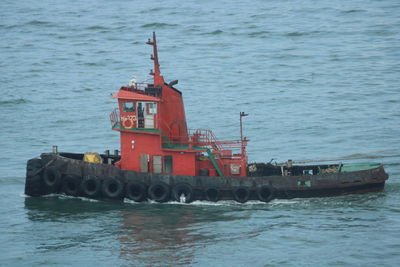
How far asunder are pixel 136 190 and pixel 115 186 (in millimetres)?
857

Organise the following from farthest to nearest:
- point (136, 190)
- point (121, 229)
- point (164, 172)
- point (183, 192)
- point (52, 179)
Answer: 1. point (52, 179)
2. point (164, 172)
3. point (136, 190)
4. point (183, 192)
5. point (121, 229)

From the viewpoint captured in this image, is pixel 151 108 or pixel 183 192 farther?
pixel 151 108

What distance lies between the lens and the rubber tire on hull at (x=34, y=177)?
34.7 meters

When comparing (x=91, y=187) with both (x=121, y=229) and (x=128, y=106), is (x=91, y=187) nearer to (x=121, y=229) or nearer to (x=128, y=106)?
(x=128, y=106)

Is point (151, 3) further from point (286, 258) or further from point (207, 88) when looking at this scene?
point (286, 258)

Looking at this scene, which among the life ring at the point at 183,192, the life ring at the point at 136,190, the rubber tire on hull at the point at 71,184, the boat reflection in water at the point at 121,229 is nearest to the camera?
the boat reflection in water at the point at 121,229

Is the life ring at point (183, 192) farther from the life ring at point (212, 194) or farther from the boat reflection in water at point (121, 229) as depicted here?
the life ring at point (212, 194)

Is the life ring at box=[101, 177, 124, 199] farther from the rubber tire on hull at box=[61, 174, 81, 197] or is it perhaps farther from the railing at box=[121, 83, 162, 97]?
the railing at box=[121, 83, 162, 97]

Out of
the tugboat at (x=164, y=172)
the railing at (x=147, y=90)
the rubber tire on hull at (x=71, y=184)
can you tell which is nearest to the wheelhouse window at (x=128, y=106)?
the tugboat at (x=164, y=172)

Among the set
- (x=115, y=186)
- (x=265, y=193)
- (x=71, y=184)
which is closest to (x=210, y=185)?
(x=265, y=193)

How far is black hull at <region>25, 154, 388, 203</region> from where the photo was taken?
111ft

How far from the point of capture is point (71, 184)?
34.5 metres

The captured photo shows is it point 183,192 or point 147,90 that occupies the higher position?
point 147,90

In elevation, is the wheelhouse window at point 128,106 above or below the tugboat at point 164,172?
above
